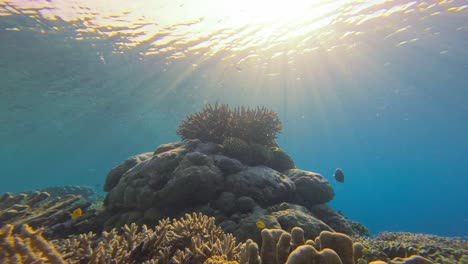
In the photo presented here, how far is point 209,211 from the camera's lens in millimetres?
5723

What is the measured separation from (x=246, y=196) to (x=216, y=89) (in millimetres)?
25595

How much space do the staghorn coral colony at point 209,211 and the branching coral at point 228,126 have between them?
32 millimetres

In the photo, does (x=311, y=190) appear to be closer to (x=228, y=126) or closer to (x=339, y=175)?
(x=228, y=126)

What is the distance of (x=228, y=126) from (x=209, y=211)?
2.95 m

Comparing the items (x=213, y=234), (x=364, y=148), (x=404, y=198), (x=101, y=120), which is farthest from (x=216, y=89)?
(x=404, y=198)

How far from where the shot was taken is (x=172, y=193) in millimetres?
5770

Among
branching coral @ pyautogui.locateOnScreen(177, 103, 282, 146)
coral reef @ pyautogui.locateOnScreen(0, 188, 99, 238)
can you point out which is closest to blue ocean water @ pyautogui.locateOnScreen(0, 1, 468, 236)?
branching coral @ pyautogui.locateOnScreen(177, 103, 282, 146)

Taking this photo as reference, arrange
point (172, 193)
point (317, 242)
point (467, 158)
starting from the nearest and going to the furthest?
point (317, 242), point (172, 193), point (467, 158)

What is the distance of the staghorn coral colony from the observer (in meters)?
3.31

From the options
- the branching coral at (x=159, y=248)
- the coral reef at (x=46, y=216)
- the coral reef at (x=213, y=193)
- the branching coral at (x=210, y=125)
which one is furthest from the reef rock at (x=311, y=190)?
the coral reef at (x=46, y=216)

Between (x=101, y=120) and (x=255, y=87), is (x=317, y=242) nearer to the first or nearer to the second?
(x=255, y=87)

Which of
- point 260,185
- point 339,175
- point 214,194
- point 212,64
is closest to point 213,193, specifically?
point 214,194

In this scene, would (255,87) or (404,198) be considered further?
(404,198)

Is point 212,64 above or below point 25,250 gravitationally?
above
